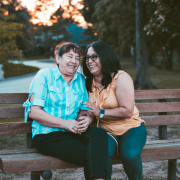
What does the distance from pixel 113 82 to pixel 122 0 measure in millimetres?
16117

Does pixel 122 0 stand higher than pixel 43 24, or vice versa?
pixel 43 24

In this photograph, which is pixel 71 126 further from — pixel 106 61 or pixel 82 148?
pixel 106 61

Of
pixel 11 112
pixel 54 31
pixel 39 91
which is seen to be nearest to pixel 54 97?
pixel 39 91

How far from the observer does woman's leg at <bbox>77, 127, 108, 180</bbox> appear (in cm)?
222

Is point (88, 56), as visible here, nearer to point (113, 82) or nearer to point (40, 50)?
point (113, 82)

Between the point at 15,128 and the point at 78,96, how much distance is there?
32.3 inches

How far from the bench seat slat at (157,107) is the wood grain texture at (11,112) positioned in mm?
1474

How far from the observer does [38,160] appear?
2.39 m

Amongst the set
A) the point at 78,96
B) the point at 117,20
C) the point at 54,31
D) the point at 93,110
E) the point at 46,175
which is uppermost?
the point at 54,31

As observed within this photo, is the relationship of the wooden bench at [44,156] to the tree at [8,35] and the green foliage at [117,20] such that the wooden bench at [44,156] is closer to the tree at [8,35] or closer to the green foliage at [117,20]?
the tree at [8,35]

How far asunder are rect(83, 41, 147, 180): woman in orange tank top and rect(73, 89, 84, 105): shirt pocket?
132mm

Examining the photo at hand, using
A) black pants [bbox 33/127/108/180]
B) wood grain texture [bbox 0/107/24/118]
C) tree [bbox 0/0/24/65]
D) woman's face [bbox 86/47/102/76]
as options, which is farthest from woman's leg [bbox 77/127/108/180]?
tree [bbox 0/0/24/65]

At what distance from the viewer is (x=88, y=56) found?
290cm

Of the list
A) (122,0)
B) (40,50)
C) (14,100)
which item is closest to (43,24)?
(40,50)
